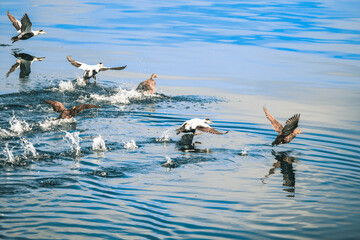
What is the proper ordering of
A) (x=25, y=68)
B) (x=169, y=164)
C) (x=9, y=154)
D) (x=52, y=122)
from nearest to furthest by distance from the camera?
(x=9, y=154) → (x=169, y=164) → (x=52, y=122) → (x=25, y=68)

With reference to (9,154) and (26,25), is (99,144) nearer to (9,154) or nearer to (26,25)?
(9,154)

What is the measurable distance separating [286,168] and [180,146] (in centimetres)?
220

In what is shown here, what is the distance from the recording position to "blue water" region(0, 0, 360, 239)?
757 centimetres

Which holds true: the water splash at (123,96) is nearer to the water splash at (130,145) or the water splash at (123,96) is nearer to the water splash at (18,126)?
the water splash at (18,126)

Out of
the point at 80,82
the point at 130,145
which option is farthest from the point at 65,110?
the point at 80,82

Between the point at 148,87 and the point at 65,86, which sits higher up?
the point at 148,87

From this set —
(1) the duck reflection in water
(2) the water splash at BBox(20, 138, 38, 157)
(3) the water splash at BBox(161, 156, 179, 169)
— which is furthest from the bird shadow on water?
(2) the water splash at BBox(20, 138, 38, 157)

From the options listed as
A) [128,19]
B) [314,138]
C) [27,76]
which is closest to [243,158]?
[314,138]

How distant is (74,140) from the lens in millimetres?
10781

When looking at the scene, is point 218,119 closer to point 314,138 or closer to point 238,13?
point 314,138

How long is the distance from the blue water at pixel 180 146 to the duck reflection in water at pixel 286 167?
0.04m

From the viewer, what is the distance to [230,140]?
469 inches

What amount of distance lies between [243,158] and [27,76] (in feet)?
30.3

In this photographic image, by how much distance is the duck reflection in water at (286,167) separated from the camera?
9455mm
